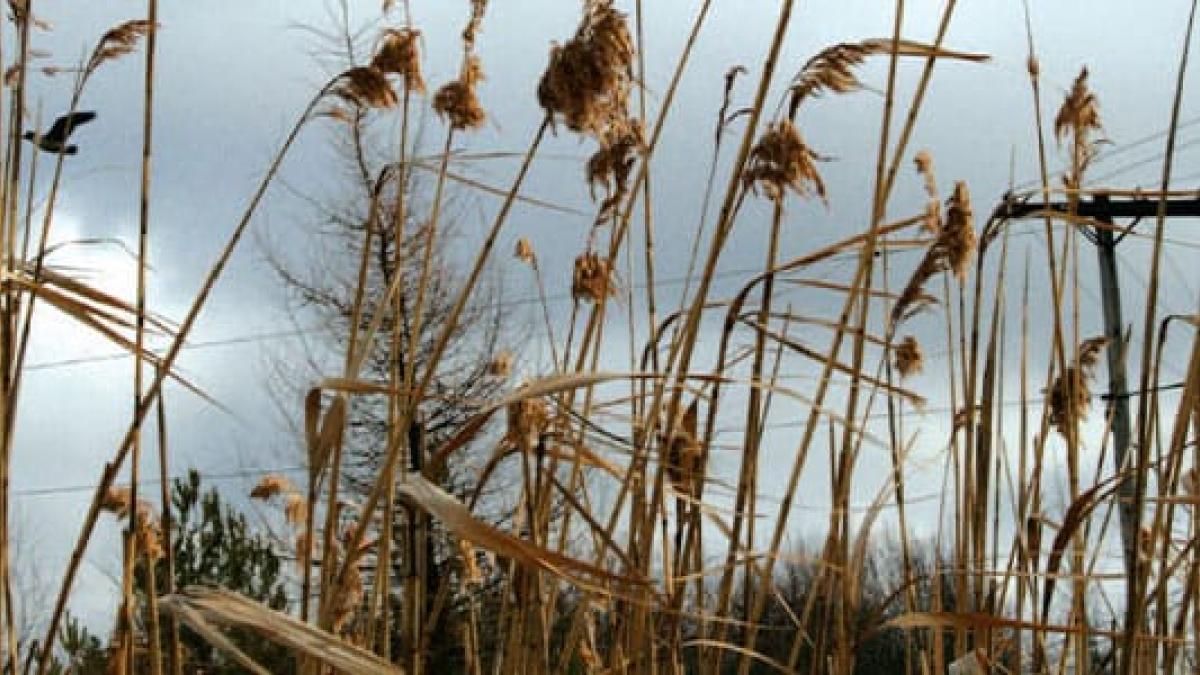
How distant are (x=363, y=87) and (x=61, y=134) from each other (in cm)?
33

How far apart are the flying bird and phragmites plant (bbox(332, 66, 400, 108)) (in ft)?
0.91

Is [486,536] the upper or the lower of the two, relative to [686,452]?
lower

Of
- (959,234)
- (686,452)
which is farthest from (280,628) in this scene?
(959,234)

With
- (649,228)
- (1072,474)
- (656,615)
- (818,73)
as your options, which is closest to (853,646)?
A: (656,615)

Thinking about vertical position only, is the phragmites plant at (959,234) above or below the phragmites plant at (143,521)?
above

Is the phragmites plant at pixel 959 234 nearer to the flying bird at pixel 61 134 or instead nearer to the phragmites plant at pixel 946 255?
the phragmites plant at pixel 946 255

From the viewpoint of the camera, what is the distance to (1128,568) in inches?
46.4

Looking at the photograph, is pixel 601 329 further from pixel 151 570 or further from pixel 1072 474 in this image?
pixel 1072 474

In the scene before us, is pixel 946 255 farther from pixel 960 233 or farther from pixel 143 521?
pixel 143 521

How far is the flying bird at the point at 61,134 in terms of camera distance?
155 centimetres

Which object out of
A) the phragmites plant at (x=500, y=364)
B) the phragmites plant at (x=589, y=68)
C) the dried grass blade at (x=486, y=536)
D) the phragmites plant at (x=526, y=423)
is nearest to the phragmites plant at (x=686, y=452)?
the phragmites plant at (x=526, y=423)

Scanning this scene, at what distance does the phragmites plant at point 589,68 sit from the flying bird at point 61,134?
48 centimetres

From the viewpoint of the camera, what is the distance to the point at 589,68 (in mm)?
1301

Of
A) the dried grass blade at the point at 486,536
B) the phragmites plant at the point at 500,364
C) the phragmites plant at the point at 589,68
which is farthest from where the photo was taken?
the phragmites plant at the point at 500,364
